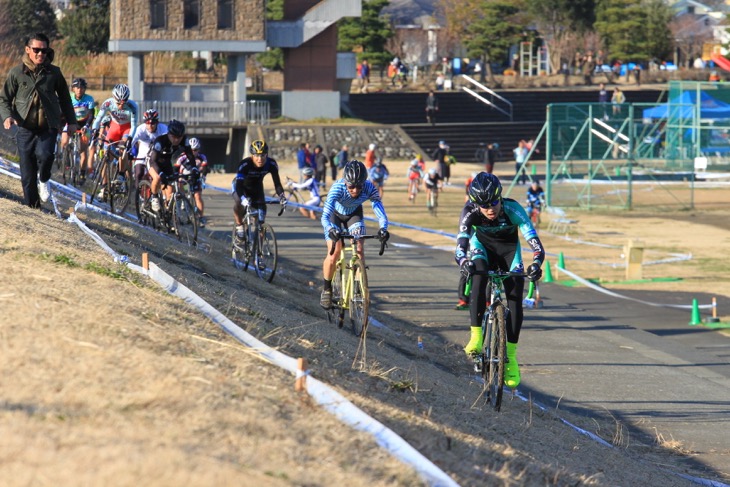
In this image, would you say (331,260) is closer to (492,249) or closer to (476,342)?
(492,249)

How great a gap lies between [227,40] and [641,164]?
80.3 ft

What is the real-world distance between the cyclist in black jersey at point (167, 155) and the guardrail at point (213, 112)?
3780cm

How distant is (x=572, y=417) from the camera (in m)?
11.1

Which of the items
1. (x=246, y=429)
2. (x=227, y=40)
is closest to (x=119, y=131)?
(x=246, y=429)

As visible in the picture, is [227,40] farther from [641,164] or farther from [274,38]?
[641,164]

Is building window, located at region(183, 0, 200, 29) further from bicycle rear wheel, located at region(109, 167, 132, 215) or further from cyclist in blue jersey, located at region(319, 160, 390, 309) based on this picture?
cyclist in blue jersey, located at region(319, 160, 390, 309)

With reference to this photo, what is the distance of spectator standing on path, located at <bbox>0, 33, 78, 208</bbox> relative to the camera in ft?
41.1

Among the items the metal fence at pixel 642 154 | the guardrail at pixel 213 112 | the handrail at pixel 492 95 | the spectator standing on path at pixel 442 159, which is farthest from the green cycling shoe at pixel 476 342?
the handrail at pixel 492 95

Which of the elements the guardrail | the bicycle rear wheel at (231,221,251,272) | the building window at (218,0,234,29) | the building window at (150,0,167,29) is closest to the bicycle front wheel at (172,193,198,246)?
the bicycle rear wheel at (231,221,251,272)

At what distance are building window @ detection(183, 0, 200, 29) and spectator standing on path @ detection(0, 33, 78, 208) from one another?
45.2 meters

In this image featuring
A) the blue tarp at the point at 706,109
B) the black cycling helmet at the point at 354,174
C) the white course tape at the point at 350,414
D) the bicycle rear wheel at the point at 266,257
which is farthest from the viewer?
the blue tarp at the point at 706,109

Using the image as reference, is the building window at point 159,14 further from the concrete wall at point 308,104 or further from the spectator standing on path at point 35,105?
the spectator standing on path at point 35,105

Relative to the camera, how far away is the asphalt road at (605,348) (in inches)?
455

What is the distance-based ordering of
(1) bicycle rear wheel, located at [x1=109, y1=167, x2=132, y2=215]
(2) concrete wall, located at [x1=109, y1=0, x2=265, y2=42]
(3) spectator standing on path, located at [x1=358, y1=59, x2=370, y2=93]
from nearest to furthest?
(1) bicycle rear wheel, located at [x1=109, y1=167, x2=132, y2=215], (2) concrete wall, located at [x1=109, y1=0, x2=265, y2=42], (3) spectator standing on path, located at [x1=358, y1=59, x2=370, y2=93]
